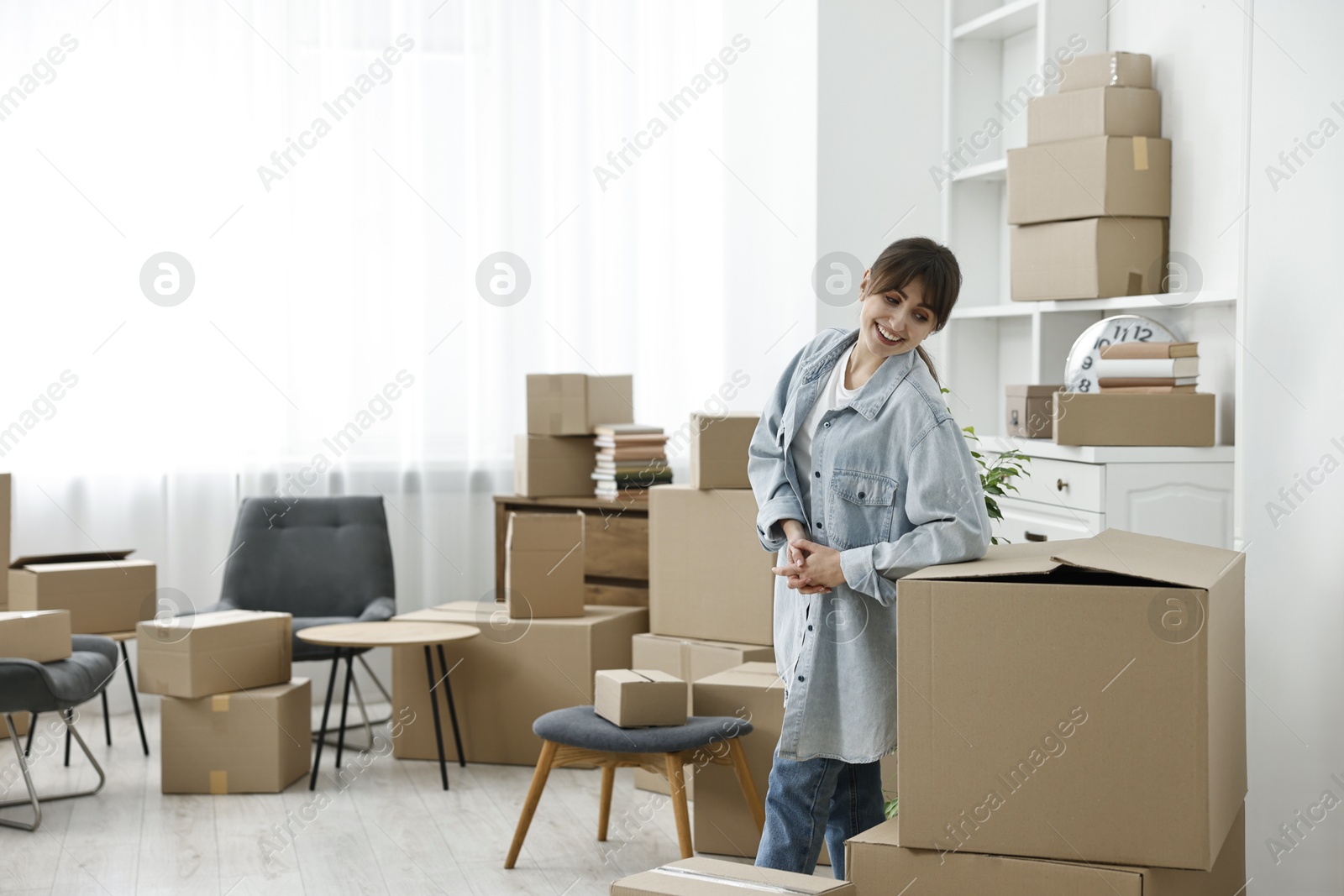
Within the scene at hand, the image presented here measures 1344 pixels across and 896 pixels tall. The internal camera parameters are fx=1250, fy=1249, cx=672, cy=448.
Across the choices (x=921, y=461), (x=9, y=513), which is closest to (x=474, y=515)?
(x=9, y=513)

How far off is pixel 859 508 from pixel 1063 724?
19.2 inches

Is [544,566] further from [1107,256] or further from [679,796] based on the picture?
[1107,256]

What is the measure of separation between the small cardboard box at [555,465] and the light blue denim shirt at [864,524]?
6.89 feet

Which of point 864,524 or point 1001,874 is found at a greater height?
point 864,524

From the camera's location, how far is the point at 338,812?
3.25 metres

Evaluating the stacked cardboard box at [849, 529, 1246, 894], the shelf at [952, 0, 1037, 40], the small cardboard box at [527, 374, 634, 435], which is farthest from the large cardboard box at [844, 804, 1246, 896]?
the shelf at [952, 0, 1037, 40]

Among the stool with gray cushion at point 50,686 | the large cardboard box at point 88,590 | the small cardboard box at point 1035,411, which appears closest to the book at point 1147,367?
the small cardboard box at point 1035,411

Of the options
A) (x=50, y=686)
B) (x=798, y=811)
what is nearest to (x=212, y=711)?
(x=50, y=686)

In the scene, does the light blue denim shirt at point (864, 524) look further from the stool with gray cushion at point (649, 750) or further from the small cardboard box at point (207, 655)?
the small cardboard box at point (207, 655)

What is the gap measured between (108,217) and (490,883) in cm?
267

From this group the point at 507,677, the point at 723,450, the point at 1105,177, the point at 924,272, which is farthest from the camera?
the point at 507,677

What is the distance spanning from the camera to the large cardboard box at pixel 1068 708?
1512mm

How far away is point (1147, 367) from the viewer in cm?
294

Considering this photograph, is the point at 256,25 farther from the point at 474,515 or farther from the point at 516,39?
the point at 474,515
